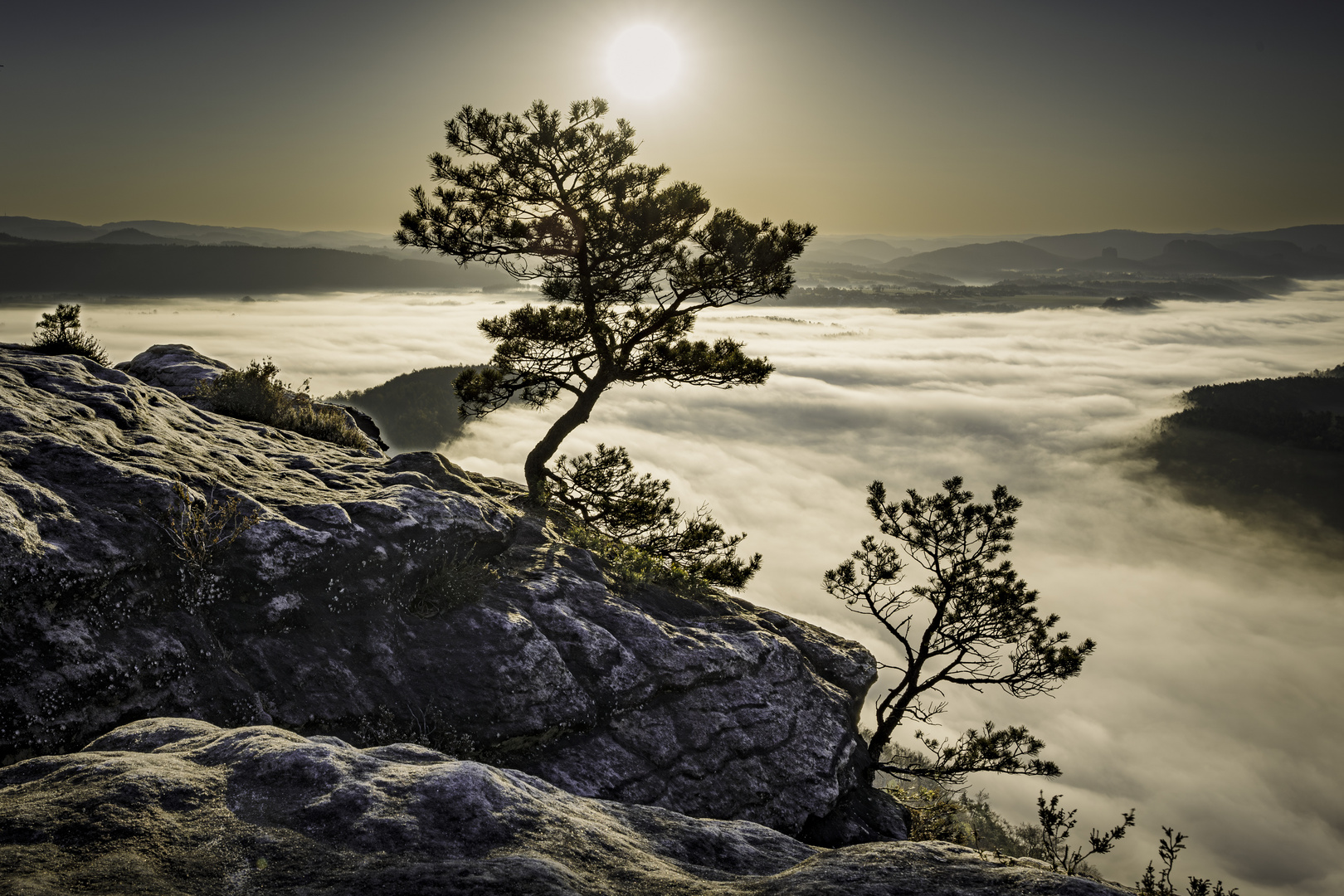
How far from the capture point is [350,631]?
27.6ft

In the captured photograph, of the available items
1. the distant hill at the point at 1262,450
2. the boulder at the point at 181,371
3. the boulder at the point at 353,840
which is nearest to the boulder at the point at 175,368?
the boulder at the point at 181,371

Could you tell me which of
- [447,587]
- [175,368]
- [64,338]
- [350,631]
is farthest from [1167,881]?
[175,368]

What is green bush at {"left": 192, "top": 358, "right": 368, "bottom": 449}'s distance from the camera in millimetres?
14203

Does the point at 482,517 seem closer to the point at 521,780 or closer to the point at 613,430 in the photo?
the point at 521,780

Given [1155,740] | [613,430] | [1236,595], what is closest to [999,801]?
[1155,740]

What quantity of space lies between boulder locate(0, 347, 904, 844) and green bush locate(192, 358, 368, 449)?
192 centimetres

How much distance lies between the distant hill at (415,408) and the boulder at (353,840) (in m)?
126

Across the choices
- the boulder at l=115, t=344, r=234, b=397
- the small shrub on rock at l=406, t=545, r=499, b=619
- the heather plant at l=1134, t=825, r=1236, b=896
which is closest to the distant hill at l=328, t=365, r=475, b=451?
the boulder at l=115, t=344, r=234, b=397

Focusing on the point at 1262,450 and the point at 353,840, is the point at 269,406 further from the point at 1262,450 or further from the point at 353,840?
the point at 1262,450

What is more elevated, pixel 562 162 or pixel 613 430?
pixel 562 162

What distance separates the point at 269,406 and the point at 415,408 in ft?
429

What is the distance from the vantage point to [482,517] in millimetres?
11000

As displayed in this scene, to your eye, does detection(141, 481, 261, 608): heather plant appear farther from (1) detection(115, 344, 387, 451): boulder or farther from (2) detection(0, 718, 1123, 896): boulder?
(1) detection(115, 344, 387, 451): boulder

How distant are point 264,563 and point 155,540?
3.74 feet
